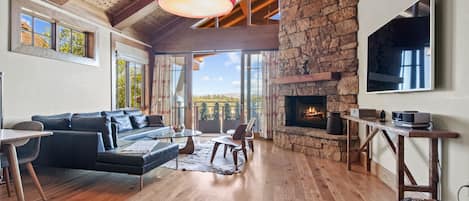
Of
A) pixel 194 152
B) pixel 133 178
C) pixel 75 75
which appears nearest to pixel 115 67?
pixel 75 75

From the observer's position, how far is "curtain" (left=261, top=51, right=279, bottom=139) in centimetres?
714

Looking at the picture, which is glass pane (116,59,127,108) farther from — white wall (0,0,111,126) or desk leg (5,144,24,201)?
desk leg (5,144,24,201)

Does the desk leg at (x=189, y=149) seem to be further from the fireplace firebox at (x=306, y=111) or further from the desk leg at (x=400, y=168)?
the desk leg at (x=400, y=168)

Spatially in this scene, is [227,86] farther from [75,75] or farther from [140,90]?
[75,75]

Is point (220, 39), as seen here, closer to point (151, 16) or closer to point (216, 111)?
point (151, 16)

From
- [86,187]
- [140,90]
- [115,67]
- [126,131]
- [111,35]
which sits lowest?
[86,187]

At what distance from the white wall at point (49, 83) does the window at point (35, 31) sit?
0.99 feet

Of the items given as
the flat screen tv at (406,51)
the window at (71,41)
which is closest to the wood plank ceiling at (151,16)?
the window at (71,41)

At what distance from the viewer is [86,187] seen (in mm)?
3250

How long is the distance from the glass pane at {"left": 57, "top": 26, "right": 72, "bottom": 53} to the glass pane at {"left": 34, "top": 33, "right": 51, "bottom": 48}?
22 centimetres

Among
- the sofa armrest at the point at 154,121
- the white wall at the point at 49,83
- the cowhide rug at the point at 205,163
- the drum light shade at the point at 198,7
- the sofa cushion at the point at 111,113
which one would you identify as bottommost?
the cowhide rug at the point at 205,163

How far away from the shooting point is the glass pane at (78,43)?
5273 mm

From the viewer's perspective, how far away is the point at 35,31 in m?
4.43

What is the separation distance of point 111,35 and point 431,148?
245 inches
